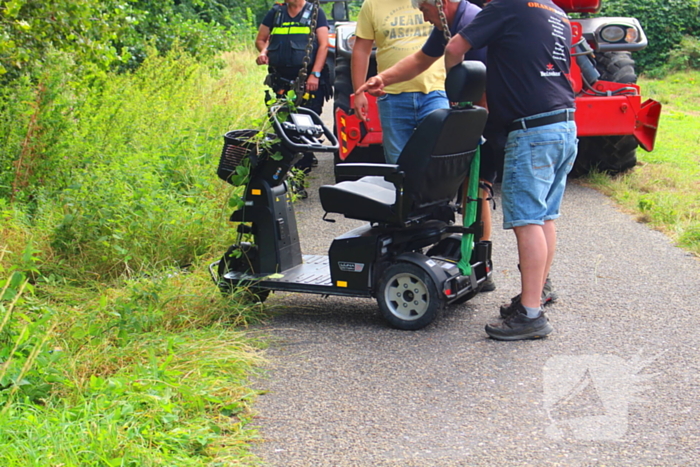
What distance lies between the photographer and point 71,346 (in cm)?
383

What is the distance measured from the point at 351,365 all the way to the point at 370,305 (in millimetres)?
1008

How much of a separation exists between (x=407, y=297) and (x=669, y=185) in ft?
15.3

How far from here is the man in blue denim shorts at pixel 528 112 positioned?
4012mm

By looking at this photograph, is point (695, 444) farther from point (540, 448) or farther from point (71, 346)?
point (71, 346)

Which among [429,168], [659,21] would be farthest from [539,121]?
[659,21]

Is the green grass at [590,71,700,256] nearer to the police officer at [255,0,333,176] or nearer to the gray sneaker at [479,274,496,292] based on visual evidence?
the gray sneaker at [479,274,496,292]

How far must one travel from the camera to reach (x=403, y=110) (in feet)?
17.4

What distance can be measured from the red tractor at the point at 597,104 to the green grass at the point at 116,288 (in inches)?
50.3

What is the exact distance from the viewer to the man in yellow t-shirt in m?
5.27

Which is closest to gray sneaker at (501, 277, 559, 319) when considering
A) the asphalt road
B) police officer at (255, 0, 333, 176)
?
the asphalt road

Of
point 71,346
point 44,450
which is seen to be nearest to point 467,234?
point 71,346

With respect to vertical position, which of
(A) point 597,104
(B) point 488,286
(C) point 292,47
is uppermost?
(C) point 292,47

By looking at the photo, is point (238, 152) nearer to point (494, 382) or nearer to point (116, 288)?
point (116, 288)

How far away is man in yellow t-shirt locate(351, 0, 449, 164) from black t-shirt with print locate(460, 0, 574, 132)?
1.10 meters
